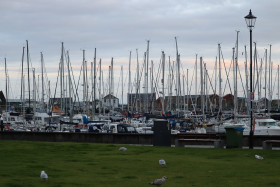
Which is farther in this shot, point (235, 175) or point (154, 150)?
point (154, 150)

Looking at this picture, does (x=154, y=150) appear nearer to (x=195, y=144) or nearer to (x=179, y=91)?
(x=195, y=144)

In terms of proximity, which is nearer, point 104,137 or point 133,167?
point 133,167

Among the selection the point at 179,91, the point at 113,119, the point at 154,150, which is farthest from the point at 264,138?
the point at 179,91

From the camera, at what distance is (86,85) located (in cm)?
8800

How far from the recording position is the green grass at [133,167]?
15906mm

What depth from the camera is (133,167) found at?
63.8 feet

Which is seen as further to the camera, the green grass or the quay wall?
the quay wall

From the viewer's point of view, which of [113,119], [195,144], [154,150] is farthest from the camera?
[113,119]

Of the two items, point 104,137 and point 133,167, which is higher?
point 104,137

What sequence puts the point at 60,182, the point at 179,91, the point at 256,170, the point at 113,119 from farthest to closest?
the point at 179,91, the point at 113,119, the point at 256,170, the point at 60,182

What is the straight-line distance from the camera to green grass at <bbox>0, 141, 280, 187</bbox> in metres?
15.9

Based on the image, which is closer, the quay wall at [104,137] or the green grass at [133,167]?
the green grass at [133,167]

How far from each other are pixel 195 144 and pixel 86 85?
58665 mm

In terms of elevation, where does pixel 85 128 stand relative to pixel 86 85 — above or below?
below
